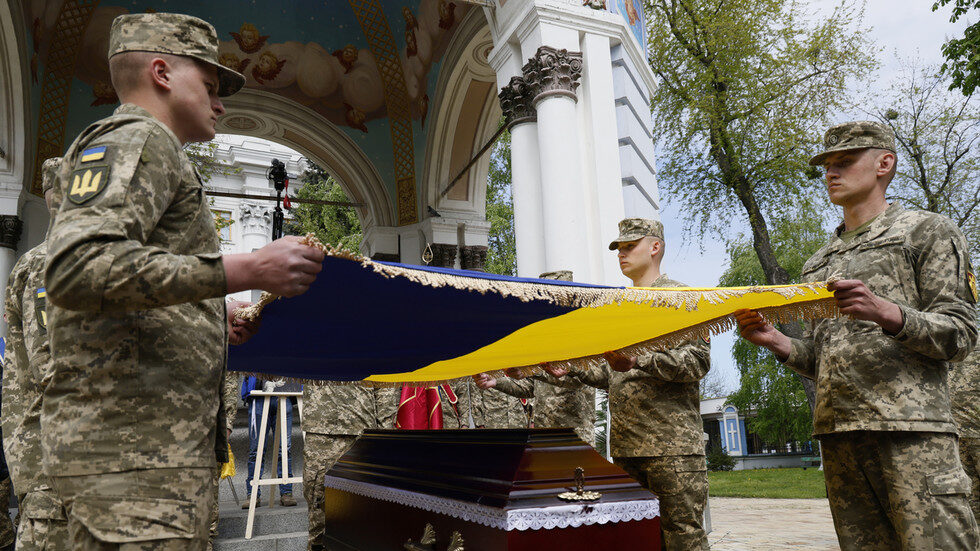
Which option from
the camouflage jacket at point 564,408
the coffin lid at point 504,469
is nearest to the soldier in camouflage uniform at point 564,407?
the camouflage jacket at point 564,408

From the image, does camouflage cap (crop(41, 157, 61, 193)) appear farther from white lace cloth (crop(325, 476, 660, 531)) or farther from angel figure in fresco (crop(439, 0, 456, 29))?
angel figure in fresco (crop(439, 0, 456, 29))

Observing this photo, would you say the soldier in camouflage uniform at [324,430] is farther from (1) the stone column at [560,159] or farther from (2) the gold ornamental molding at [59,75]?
(2) the gold ornamental molding at [59,75]

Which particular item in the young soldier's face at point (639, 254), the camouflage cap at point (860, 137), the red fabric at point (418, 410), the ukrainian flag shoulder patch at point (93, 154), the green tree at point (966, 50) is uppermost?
the green tree at point (966, 50)

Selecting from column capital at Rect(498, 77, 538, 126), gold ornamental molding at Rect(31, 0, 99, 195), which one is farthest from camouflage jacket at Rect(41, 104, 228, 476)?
gold ornamental molding at Rect(31, 0, 99, 195)

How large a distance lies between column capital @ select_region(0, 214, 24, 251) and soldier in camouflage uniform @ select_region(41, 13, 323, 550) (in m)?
9.94

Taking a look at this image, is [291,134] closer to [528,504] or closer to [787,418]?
[528,504]

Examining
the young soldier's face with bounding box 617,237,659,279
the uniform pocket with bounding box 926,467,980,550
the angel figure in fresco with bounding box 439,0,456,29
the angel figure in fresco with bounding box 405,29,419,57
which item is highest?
Result: the angel figure in fresco with bounding box 405,29,419,57

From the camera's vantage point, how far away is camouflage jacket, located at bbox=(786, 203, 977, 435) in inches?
99.3

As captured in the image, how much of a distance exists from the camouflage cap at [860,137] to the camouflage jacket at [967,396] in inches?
123

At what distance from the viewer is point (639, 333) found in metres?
3.25

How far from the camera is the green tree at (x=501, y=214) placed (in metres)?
24.7

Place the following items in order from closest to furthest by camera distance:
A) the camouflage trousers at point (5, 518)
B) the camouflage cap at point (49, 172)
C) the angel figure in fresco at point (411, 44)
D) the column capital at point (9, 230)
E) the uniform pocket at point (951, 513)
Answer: the uniform pocket at point (951, 513) < the camouflage cap at point (49, 172) < the camouflage trousers at point (5, 518) < the column capital at point (9, 230) < the angel figure in fresco at point (411, 44)

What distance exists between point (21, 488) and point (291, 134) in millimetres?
12609

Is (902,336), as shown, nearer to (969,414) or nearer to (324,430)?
(969,414)
